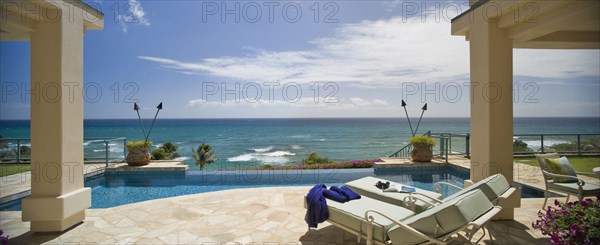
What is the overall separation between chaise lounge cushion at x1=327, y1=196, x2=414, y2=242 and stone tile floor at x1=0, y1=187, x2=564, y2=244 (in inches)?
15.8

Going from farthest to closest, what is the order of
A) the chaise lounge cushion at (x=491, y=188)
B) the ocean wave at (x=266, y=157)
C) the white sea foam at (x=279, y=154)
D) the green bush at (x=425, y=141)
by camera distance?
the white sea foam at (x=279, y=154) < the ocean wave at (x=266, y=157) < the green bush at (x=425, y=141) < the chaise lounge cushion at (x=491, y=188)

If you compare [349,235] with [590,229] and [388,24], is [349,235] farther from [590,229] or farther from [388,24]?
[388,24]

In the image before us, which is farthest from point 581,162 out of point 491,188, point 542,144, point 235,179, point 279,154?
point 279,154

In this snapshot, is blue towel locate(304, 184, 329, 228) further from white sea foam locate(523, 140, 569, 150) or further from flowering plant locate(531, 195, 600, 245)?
white sea foam locate(523, 140, 569, 150)

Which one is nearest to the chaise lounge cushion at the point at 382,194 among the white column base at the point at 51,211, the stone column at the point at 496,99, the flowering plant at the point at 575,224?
the stone column at the point at 496,99

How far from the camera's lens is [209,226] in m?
4.01

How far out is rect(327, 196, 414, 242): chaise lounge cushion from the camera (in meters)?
2.92

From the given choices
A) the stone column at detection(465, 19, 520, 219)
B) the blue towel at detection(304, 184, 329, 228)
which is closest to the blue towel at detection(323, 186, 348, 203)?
the blue towel at detection(304, 184, 329, 228)

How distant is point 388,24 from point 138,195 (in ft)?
28.4

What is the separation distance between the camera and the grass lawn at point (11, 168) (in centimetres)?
767

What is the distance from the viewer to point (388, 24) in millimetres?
9898

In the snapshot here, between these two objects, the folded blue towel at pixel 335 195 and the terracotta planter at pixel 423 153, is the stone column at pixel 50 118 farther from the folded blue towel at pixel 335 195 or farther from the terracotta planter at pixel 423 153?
the terracotta planter at pixel 423 153

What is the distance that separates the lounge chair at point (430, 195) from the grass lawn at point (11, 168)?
8.65 m

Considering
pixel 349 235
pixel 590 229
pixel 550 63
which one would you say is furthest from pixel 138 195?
pixel 550 63
